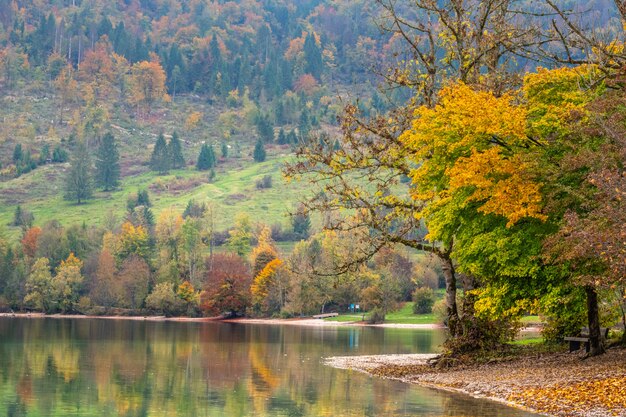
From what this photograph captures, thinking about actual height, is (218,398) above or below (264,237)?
below

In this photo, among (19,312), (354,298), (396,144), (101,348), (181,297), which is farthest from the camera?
(19,312)

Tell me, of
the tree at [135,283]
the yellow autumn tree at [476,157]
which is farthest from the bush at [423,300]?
the yellow autumn tree at [476,157]

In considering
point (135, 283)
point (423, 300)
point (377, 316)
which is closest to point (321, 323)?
point (377, 316)

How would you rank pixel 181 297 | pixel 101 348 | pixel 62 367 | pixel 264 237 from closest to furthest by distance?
1. pixel 62 367
2. pixel 101 348
3. pixel 181 297
4. pixel 264 237

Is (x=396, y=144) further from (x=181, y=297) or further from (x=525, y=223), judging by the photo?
(x=181, y=297)

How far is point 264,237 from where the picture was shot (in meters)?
197

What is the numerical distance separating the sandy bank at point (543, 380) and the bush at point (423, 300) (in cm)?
8985

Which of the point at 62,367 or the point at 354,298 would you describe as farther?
the point at 354,298

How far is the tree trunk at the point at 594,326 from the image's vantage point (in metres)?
37.2

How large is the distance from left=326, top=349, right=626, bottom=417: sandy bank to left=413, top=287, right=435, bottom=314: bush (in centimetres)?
8985

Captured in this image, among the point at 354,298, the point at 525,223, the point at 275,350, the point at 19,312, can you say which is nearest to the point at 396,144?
the point at 525,223

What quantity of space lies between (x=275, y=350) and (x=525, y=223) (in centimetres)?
3167

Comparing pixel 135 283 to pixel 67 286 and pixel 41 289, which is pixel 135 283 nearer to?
pixel 67 286

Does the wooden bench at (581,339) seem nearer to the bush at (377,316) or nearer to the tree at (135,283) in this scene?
the bush at (377,316)
